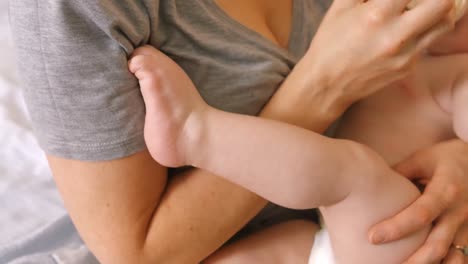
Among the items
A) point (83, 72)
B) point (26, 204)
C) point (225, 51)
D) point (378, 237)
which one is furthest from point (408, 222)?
point (26, 204)

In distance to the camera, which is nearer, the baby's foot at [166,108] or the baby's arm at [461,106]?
the baby's foot at [166,108]

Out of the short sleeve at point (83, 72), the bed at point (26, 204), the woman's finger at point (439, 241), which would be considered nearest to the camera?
the short sleeve at point (83, 72)

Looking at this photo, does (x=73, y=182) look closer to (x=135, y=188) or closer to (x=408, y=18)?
(x=135, y=188)

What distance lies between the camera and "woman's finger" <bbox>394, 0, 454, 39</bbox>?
0.61 metres

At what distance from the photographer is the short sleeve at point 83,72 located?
0.56 meters

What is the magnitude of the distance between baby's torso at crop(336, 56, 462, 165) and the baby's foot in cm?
30

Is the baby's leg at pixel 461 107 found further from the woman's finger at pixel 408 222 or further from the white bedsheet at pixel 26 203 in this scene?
the white bedsheet at pixel 26 203

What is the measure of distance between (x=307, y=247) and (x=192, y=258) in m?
0.17

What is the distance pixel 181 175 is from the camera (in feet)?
2.33

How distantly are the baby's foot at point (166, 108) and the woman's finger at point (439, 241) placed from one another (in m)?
0.33

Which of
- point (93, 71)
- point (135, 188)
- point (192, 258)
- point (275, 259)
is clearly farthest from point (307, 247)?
point (93, 71)

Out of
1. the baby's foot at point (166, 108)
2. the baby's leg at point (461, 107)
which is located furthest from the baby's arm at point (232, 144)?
the baby's leg at point (461, 107)

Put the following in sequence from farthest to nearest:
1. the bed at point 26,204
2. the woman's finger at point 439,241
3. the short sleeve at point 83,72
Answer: the bed at point 26,204
the woman's finger at point 439,241
the short sleeve at point 83,72

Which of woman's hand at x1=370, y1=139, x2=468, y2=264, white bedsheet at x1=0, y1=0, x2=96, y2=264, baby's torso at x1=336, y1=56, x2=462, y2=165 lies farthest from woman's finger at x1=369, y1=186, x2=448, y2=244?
white bedsheet at x1=0, y1=0, x2=96, y2=264
